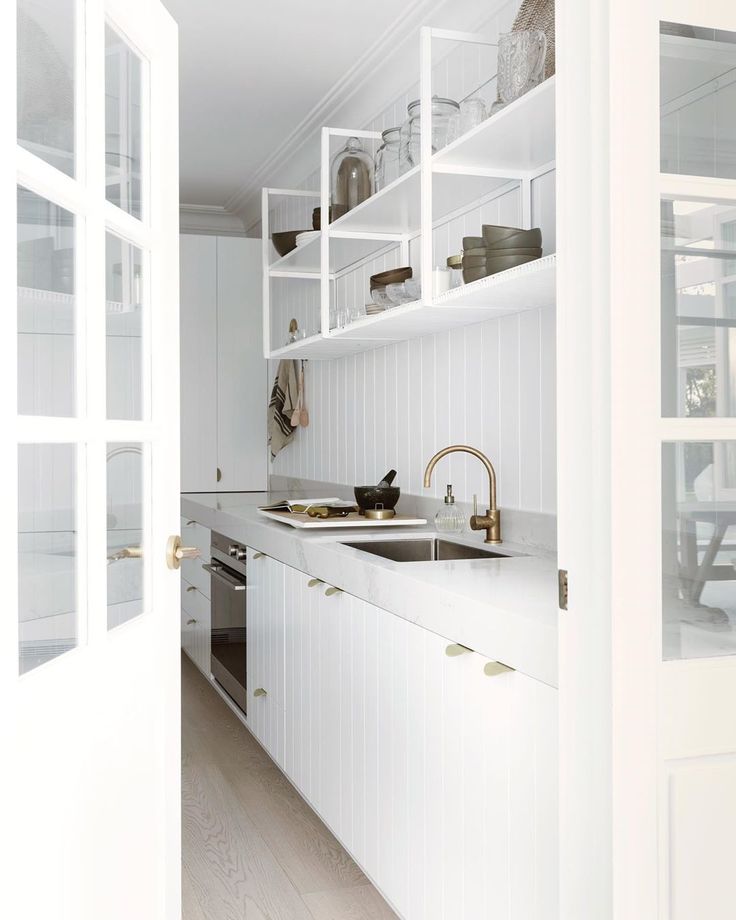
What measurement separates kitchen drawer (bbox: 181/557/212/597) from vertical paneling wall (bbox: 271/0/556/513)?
72 cm

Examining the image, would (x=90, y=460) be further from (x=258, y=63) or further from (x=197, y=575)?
(x=197, y=575)

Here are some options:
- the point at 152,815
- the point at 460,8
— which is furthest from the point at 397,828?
the point at 460,8

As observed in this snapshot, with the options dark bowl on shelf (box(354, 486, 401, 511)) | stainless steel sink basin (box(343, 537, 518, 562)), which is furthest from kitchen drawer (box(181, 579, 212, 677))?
stainless steel sink basin (box(343, 537, 518, 562))

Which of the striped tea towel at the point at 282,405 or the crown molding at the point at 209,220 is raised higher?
the crown molding at the point at 209,220

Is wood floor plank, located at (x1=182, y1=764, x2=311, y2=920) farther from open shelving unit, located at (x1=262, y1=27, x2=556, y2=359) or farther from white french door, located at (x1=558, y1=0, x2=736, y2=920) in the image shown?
open shelving unit, located at (x1=262, y1=27, x2=556, y2=359)

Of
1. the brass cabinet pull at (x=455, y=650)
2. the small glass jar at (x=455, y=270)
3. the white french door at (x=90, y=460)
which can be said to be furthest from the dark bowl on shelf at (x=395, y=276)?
the brass cabinet pull at (x=455, y=650)

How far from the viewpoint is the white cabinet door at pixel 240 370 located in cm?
560

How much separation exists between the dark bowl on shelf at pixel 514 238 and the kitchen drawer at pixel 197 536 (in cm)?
239

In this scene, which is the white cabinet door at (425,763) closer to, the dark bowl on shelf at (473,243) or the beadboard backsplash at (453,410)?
the beadboard backsplash at (453,410)

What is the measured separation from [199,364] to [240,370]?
0.80 ft

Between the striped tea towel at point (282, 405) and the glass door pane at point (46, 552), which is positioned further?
the striped tea towel at point (282, 405)

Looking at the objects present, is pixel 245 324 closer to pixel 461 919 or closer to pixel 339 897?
pixel 339 897

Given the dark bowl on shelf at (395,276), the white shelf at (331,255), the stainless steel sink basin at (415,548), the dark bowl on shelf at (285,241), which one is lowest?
the stainless steel sink basin at (415,548)

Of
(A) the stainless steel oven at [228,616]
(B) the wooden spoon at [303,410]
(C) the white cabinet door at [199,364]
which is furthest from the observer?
(C) the white cabinet door at [199,364]
